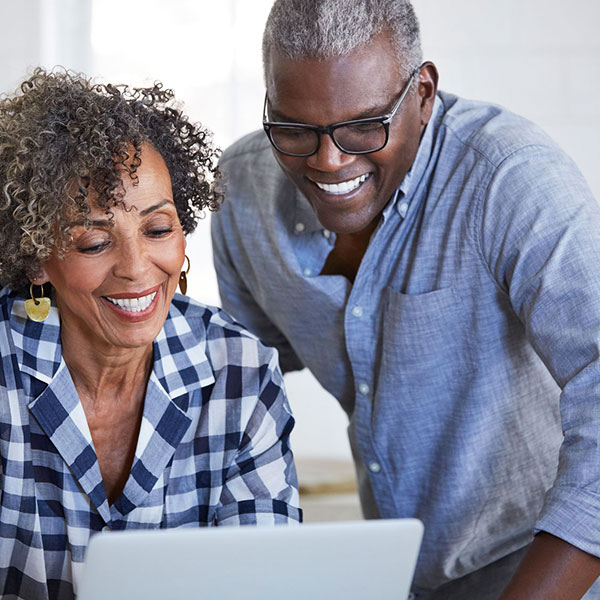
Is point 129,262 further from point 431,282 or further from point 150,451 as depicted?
point 431,282

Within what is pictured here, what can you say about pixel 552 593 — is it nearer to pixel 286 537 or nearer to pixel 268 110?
pixel 286 537

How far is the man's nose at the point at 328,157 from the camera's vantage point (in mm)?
1596

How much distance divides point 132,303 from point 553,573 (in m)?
0.78

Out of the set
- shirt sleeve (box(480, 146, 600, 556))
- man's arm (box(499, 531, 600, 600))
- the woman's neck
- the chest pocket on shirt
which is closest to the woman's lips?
the woman's neck

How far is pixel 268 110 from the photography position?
5.57ft

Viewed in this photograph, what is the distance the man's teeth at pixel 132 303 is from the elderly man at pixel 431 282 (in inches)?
14.9

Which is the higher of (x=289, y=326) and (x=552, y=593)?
(x=289, y=326)

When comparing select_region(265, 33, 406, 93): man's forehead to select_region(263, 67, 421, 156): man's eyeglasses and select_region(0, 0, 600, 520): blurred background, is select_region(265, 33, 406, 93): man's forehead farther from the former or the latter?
select_region(0, 0, 600, 520): blurred background

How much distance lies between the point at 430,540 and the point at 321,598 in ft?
2.78

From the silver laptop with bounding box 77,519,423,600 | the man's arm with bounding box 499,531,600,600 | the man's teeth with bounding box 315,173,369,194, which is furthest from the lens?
the man's teeth with bounding box 315,173,369,194

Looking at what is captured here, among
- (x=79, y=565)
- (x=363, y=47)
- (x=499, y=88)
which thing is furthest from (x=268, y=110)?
(x=499, y=88)

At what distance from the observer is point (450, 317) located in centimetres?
172

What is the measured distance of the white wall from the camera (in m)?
3.50

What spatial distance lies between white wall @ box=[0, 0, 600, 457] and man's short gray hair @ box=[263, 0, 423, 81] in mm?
1908
